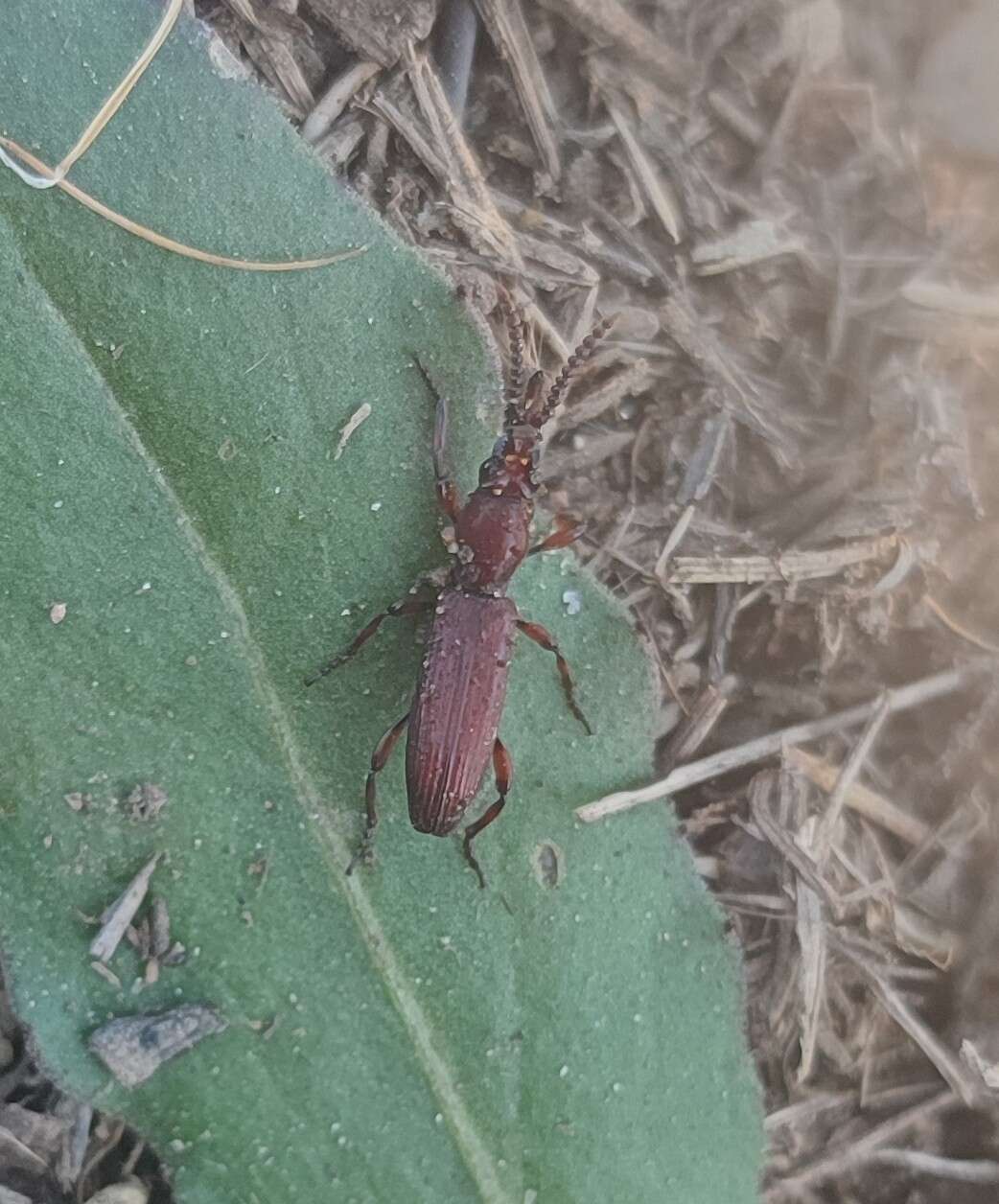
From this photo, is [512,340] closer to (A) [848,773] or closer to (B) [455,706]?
(B) [455,706]

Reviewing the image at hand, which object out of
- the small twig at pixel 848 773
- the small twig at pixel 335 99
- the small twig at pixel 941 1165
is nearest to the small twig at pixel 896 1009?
the small twig at pixel 941 1165

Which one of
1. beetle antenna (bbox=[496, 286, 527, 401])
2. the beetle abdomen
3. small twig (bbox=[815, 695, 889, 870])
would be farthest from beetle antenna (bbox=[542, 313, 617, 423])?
small twig (bbox=[815, 695, 889, 870])

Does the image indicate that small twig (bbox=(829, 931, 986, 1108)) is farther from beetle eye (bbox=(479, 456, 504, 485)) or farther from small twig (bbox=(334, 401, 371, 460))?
small twig (bbox=(334, 401, 371, 460))

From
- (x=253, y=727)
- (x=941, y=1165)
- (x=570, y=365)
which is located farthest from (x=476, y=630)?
(x=941, y=1165)

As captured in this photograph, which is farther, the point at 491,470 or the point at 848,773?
the point at 848,773

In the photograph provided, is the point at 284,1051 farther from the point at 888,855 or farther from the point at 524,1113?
the point at 888,855

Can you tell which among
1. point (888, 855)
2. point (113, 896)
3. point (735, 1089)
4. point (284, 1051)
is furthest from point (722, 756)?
point (113, 896)

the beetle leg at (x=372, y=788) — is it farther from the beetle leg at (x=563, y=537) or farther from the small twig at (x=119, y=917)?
the beetle leg at (x=563, y=537)
